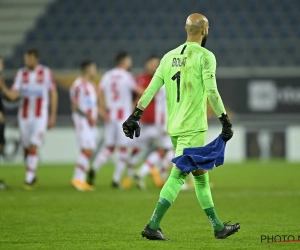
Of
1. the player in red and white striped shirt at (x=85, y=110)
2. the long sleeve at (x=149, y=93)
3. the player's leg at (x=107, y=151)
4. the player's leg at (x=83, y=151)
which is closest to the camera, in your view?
the long sleeve at (x=149, y=93)

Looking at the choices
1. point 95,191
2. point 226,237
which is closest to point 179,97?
point 226,237

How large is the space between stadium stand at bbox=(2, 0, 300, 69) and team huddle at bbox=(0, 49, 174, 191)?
9.22 meters

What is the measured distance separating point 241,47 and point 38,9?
24.6 ft

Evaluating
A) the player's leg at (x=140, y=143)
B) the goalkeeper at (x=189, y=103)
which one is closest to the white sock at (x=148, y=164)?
the player's leg at (x=140, y=143)

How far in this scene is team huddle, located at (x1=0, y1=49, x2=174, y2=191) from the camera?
14.2 meters

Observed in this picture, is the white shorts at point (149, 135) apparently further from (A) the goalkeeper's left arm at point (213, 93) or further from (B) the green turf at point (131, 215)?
(A) the goalkeeper's left arm at point (213, 93)

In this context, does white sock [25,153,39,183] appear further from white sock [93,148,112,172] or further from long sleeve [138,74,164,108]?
long sleeve [138,74,164,108]

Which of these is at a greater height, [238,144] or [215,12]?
[215,12]

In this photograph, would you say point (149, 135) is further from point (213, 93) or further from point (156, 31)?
point (156, 31)

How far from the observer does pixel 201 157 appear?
7367 mm

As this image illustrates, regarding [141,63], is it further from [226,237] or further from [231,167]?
[226,237]

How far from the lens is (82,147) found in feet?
48.1

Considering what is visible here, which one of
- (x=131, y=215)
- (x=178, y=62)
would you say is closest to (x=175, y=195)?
(x=178, y=62)

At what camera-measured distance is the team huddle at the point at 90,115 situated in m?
14.2
